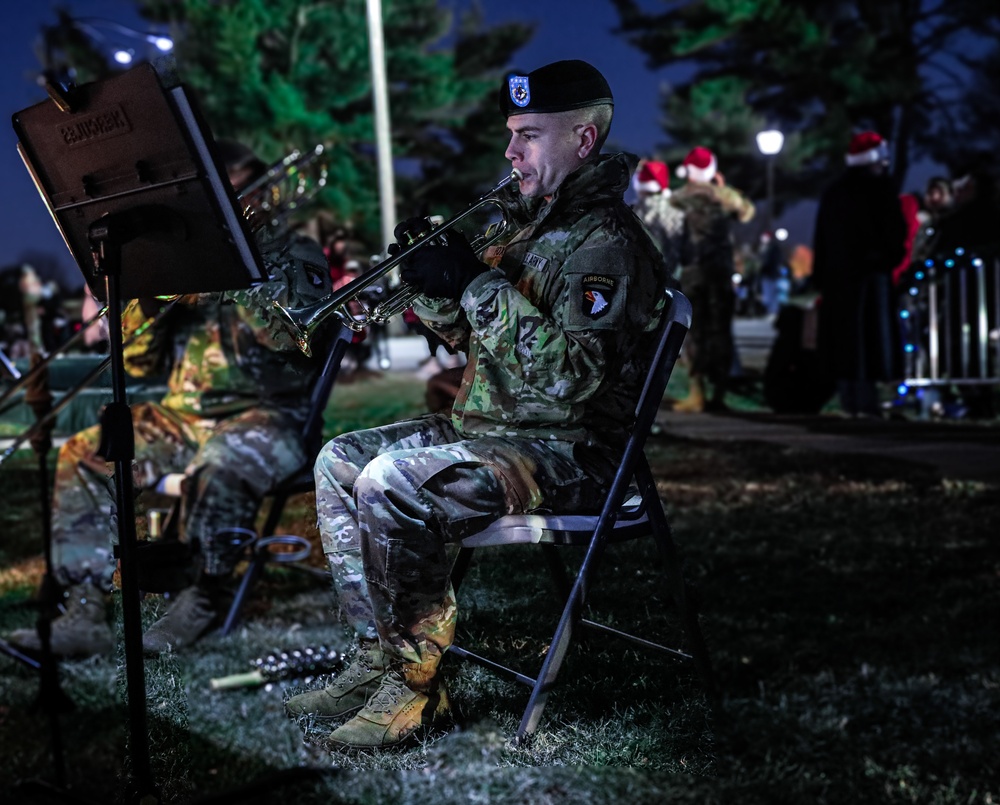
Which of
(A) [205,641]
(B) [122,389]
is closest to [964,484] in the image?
(A) [205,641]

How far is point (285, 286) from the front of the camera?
198cm

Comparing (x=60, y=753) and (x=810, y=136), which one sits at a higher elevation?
(x=810, y=136)

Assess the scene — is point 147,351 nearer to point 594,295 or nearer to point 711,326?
point 594,295

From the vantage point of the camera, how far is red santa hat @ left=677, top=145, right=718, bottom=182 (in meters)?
6.32

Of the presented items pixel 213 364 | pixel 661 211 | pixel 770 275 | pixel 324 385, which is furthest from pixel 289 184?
pixel 770 275

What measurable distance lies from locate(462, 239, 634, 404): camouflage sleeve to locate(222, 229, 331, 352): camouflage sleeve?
0.31m

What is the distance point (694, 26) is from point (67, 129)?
10.7ft

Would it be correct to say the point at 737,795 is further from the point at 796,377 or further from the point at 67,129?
the point at 796,377

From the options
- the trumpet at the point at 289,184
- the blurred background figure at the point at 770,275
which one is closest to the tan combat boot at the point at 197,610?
the trumpet at the point at 289,184

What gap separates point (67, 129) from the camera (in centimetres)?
182

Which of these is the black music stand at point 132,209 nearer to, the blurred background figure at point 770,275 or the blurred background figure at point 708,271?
the blurred background figure at point 708,271

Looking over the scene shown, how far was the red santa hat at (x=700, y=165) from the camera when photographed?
6324 mm

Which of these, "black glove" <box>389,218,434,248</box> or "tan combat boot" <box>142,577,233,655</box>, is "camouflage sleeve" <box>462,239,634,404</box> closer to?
"black glove" <box>389,218,434,248</box>

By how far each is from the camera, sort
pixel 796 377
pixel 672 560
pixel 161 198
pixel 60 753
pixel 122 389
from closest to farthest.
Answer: pixel 161 198 < pixel 122 389 < pixel 672 560 < pixel 60 753 < pixel 796 377
